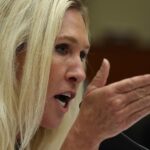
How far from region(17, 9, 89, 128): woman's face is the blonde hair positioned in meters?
0.03

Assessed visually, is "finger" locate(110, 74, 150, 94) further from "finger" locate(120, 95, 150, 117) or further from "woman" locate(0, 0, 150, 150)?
"woman" locate(0, 0, 150, 150)

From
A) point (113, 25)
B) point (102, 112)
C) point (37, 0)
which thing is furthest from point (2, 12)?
point (113, 25)

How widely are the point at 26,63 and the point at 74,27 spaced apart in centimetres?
18

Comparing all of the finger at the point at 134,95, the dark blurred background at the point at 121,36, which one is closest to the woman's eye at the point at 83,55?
the finger at the point at 134,95

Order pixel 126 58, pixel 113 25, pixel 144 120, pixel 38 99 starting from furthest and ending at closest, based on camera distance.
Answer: pixel 113 25 < pixel 126 58 < pixel 144 120 < pixel 38 99

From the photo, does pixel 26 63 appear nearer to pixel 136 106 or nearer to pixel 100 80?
pixel 100 80

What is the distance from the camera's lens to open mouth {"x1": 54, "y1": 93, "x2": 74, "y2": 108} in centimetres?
149

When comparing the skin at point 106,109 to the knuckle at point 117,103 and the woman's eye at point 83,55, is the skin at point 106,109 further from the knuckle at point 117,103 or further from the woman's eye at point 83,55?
the woman's eye at point 83,55

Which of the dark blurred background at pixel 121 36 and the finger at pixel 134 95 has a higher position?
the finger at pixel 134 95

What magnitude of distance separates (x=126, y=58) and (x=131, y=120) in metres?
2.62

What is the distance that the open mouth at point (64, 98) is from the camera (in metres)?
1.49

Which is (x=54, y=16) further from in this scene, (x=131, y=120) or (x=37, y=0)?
(x=131, y=120)

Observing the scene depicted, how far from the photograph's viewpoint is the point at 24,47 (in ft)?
4.84

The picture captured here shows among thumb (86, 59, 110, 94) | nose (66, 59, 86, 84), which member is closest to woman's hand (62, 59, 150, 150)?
thumb (86, 59, 110, 94)
